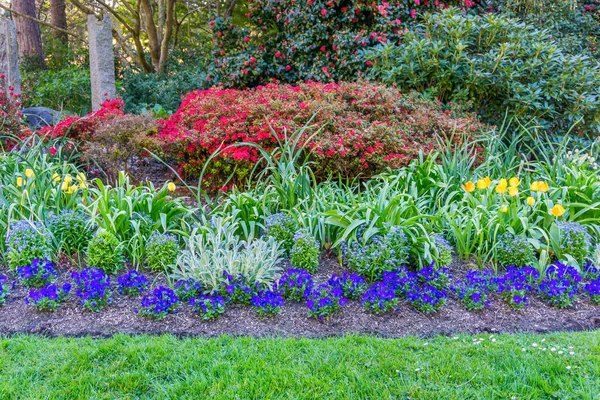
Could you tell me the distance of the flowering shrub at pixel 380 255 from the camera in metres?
3.45

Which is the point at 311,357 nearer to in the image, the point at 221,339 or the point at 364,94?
the point at 221,339

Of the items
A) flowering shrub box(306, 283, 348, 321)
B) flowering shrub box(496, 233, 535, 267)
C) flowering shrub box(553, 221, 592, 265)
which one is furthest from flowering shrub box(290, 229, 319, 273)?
flowering shrub box(553, 221, 592, 265)

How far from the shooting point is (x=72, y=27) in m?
17.9

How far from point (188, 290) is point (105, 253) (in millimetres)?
733

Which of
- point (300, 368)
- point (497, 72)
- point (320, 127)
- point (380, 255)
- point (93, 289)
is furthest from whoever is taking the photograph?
point (497, 72)

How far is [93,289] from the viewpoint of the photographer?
3096mm

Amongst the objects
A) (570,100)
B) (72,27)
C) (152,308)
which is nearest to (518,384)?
(152,308)

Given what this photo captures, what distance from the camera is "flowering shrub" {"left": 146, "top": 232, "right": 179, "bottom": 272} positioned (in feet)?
11.7

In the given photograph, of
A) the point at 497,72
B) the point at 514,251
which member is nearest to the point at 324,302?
the point at 514,251

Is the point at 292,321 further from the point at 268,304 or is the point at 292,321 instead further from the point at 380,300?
the point at 380,300

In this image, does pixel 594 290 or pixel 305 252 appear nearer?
pixel 594 290

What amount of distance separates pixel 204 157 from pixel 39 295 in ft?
8.75

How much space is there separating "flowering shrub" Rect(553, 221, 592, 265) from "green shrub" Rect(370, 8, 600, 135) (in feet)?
9.32

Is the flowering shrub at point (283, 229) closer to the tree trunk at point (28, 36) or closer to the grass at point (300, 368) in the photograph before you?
the grass at point (300, 368)
